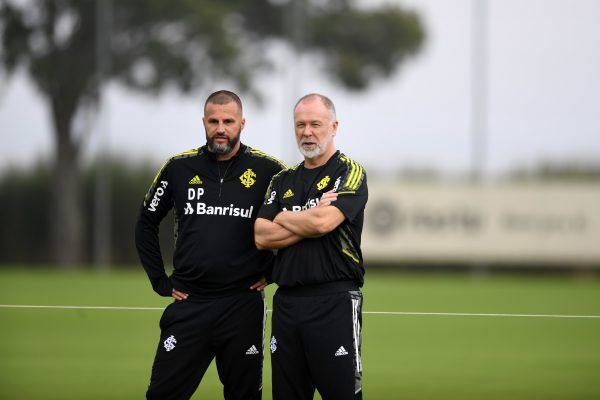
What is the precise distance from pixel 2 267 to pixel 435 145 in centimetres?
1001

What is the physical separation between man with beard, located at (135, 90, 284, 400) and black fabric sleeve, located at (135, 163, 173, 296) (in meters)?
0.10

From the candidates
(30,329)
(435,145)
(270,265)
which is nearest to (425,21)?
(435,145)

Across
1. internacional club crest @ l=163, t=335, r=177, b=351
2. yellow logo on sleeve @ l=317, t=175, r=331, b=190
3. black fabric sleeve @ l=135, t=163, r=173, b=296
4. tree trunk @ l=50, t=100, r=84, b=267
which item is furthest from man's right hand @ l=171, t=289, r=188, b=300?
tree trunk @ l=50, t=100, r=84, b=267

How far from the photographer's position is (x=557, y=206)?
20172 mm

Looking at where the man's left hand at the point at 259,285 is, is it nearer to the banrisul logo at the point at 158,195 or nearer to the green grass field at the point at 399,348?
the banrisul logo at the point at 158,195

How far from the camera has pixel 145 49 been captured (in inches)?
914

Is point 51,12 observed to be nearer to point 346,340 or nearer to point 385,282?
point 385,282

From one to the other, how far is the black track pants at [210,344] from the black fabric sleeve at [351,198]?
80cm

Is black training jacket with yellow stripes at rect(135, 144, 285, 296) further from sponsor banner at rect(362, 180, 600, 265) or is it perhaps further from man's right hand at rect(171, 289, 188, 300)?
sponsor banner at rect(362, 180, 600, 265)

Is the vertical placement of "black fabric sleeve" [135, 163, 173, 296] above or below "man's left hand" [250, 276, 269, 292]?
above

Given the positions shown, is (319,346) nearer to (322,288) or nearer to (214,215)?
(322,288)

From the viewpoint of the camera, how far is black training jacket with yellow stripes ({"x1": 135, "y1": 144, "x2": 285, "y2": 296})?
5414 mm

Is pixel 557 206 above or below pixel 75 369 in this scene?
above

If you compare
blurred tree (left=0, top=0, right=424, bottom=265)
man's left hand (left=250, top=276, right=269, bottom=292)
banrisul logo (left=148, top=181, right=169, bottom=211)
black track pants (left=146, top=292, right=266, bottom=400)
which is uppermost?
blurred tree (left=0, top=0, right=424, bottom=265)
